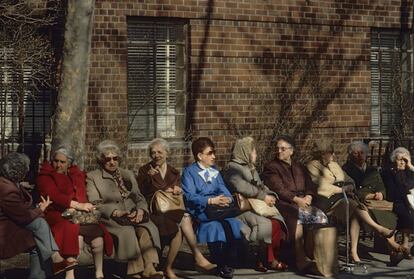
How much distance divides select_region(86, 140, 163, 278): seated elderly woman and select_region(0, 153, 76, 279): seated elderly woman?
0.82 m

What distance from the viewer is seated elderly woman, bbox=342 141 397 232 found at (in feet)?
33.2

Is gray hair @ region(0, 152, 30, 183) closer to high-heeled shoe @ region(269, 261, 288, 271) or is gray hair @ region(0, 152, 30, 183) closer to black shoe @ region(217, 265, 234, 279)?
black shoe @ region(217, 265, 234, 279)

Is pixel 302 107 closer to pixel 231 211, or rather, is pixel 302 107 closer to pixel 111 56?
pixel 111 56

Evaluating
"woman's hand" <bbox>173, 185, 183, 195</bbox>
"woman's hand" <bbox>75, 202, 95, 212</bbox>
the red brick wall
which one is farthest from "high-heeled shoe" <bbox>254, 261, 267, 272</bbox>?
the red brick wall

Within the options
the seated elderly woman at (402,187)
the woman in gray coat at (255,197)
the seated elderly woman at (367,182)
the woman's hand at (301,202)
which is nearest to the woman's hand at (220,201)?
the woman in gray coat at (255,197)

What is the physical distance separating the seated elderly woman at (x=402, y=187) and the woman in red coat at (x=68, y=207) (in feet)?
12.0

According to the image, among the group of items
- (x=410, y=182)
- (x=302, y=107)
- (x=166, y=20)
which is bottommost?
(x=410, y=182)

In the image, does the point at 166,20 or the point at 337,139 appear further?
the point at 337,139

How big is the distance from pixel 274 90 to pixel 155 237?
19.4ft

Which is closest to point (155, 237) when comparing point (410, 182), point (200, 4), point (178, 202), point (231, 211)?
point (178, 202)

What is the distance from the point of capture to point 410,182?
1036 centimetres

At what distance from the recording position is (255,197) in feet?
31.2

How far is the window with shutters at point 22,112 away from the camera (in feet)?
39.9

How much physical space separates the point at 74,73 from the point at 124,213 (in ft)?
7.51
